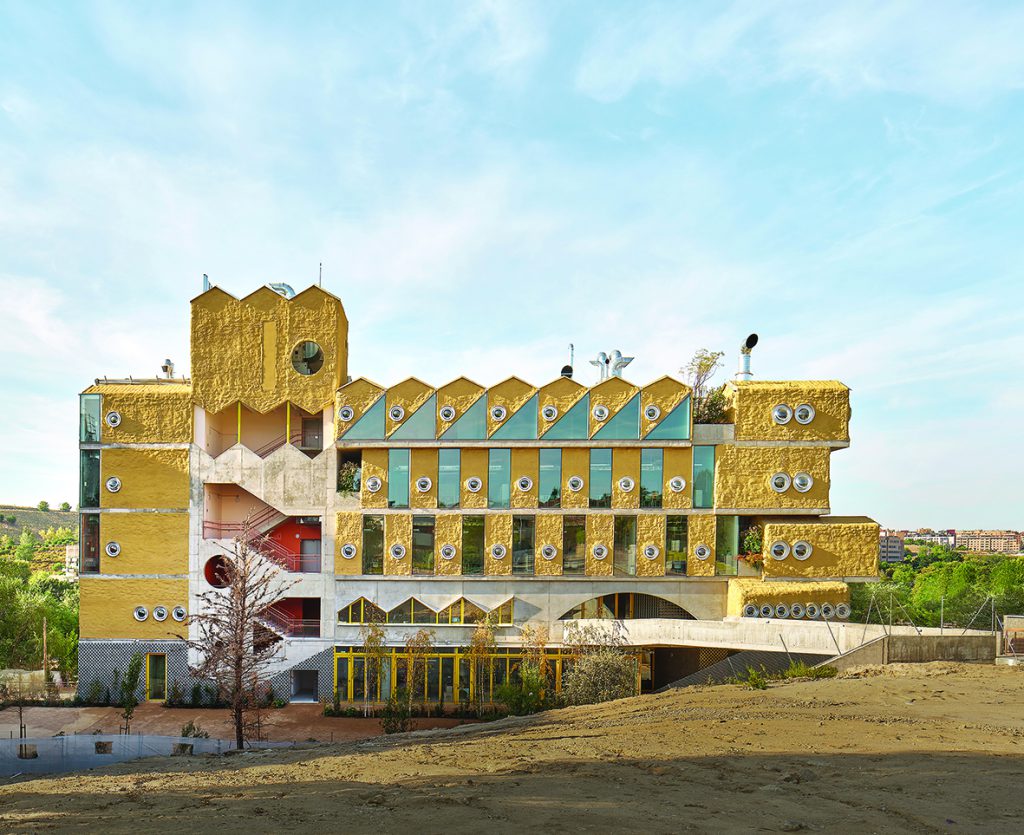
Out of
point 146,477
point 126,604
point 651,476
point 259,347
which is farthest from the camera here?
point 259,347

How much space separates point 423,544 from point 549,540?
218 inches

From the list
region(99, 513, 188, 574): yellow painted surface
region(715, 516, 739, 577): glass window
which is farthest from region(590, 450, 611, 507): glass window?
region(99, 513, 188, 574): yellow painted surface

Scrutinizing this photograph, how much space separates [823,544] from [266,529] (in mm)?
24593

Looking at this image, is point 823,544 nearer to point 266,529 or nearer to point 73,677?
point 266,529

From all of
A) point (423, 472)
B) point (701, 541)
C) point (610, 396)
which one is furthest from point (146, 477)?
point (701, 541)

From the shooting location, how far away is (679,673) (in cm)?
2983

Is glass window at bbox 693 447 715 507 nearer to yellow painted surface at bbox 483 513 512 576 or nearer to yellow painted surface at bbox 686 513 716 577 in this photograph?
yellow painted surface at bbox 686 513 716 577

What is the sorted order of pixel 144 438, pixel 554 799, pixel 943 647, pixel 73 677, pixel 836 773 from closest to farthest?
pixel 554 799
pixel 836 773
pixel 943 647
pixel 144 438
pixel 73 677

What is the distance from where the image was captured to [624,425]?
1166 inches

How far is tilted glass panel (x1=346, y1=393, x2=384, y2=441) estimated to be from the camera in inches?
1177

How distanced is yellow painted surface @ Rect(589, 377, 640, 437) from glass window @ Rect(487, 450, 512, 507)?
12.9ft

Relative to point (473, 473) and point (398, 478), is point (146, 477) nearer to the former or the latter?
point (398, 478)

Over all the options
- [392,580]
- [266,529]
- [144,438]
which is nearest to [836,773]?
[392,580]

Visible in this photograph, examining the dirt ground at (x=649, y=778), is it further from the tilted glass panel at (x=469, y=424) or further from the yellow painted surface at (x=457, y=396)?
the yellow painted surface at (x=457, y=396)
